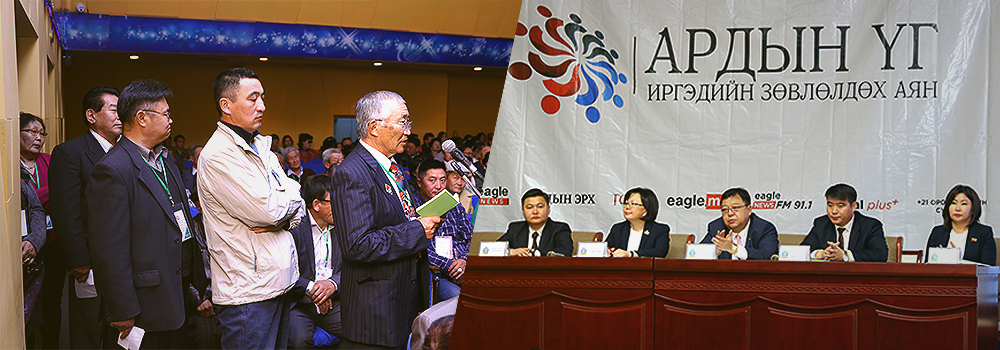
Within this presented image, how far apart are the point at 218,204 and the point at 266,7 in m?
8.01

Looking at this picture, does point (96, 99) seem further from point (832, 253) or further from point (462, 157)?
point (832, 253)

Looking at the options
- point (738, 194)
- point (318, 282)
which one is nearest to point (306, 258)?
point (318, 282)

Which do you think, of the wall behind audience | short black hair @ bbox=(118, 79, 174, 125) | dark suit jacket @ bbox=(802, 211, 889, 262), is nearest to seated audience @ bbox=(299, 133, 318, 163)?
the wall behind audience

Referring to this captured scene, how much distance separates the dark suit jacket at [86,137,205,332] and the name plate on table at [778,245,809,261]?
2.11m

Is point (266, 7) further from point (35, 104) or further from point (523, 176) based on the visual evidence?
point (523, 176)

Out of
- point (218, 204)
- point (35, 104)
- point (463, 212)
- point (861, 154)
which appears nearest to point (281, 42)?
point (35, 104)

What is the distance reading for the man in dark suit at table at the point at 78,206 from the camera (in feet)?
8.77

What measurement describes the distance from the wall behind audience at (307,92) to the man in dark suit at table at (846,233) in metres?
10.5

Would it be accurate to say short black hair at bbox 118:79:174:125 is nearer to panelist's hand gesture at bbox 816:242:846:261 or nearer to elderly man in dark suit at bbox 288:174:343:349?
elderly man in dark suit at bbox 288:174:343:349

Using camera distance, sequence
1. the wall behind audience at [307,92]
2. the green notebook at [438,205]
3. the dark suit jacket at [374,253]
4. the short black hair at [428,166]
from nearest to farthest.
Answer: the dark suit jacket at [374,253] → the green notebook at [438,205] → the short black hair at [428,166] → the wall behind audience at [307,92]

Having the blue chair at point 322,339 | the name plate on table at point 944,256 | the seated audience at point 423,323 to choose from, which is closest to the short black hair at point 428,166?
the blue chair at point 322,339

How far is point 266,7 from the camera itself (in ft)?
31.2

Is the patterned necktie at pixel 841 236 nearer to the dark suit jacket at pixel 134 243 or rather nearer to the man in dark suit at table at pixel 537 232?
the man in dark suit at table at pixel 537 232

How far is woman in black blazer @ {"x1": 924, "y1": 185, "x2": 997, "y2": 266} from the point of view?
7.62 ft
